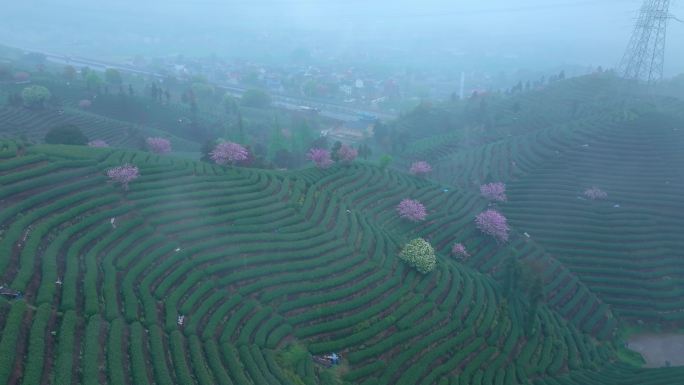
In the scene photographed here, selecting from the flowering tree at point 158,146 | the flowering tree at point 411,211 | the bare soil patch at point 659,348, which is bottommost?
the bare soil patch at point 659,348

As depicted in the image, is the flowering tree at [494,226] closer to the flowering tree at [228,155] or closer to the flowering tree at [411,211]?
the flowering tree at [411,211]

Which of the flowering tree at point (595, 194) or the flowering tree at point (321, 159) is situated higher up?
the flowering tree at point (321, 159)

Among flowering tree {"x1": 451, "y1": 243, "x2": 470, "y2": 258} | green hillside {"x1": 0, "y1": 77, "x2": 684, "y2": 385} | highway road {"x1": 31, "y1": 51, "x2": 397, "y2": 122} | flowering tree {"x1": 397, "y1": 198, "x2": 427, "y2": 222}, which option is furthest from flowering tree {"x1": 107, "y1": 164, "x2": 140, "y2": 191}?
highway road {"x1": 31, "y1": 51, "x2": 397, "y2": 122}

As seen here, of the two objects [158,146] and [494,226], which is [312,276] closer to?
[494,226]

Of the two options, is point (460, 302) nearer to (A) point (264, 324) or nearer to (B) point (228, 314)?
(A) point (264, 324)

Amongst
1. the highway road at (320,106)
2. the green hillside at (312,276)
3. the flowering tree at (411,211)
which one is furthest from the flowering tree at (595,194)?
the highway road at (320,106)

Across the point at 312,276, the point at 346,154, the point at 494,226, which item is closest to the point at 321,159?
the point at 346,154

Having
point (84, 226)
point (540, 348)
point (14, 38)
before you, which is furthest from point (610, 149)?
point (14, 38)

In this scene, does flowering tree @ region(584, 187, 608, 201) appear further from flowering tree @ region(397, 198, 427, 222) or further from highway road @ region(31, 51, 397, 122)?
highway road @ region(31, 51, 397, 122)
